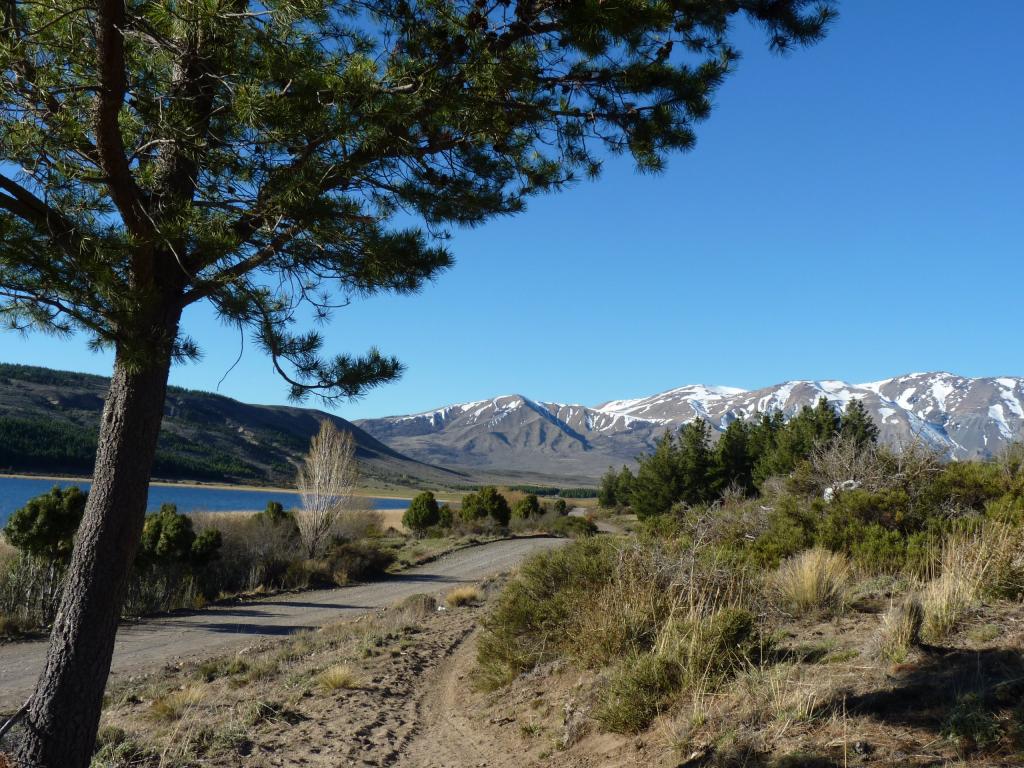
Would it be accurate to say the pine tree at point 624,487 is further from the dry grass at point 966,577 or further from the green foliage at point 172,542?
the dry grass at point 966,577

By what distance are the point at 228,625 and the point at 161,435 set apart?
138644 mm

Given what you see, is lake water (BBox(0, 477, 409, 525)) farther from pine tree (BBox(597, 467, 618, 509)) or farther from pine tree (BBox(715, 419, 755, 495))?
pine tree (BBox(715, 419, 755, 495))

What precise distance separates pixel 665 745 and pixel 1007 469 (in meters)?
8.57

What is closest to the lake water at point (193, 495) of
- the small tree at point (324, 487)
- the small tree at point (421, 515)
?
the small tree at point (421, 515)

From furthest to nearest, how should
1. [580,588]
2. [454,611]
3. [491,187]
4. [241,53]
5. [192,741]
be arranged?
1. [454,611]
2. [580,588]
3. [192,741]
4. [491,187]
5. [241,53]

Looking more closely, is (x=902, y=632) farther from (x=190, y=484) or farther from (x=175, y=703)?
(x=190, y=484)

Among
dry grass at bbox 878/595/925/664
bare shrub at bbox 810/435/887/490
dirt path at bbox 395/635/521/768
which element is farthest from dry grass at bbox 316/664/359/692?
bare shrub at bbox 810/435/887/490

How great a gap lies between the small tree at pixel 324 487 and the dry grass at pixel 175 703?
17.5 metres

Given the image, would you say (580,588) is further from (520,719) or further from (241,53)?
(241,53)

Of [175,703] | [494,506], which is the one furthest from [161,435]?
[175,703]

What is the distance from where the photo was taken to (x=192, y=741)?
6.11 meters

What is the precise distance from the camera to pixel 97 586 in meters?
4.10

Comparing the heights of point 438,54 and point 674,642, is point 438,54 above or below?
above

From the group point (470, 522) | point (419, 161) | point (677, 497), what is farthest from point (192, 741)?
point (677, 497)
